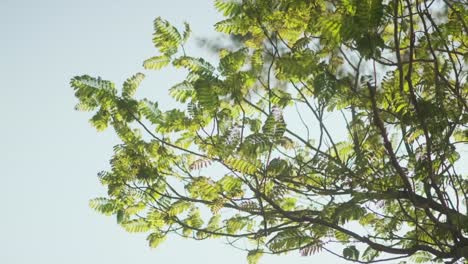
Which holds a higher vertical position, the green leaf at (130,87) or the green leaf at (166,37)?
the green leaf at (166,37)

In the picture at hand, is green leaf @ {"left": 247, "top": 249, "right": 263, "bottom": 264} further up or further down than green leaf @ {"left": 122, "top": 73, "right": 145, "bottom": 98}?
further down

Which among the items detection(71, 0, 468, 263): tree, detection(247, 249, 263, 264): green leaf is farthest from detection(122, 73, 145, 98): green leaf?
detection(247, 249, 263, 264): green leaf

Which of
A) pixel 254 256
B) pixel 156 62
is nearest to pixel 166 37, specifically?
pixel 156 62

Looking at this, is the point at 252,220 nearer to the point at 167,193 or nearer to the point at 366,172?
the point at 167,193

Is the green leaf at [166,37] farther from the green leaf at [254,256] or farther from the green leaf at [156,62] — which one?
the green leaf at [254,256]

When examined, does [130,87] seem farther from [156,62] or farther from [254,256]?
[254,256]

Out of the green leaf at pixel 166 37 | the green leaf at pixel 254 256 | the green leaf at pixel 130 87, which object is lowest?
the green leaf at pixel 254 256

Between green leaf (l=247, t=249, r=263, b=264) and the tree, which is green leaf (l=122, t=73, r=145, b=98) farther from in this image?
green leaf (l=247, t=249, r=263, b=264)

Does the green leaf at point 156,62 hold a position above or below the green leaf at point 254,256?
above

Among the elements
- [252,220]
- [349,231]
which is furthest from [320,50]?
[252,220]

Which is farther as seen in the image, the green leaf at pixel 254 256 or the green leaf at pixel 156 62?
the green leaf at pixel 254 256

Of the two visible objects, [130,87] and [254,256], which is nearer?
[130,87]

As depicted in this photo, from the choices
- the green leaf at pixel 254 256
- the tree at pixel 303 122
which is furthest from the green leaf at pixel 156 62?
the green leaf at pixel 254 256

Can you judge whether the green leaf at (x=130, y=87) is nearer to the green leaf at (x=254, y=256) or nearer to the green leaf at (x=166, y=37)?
the green leaf at (x=166, y=37)
